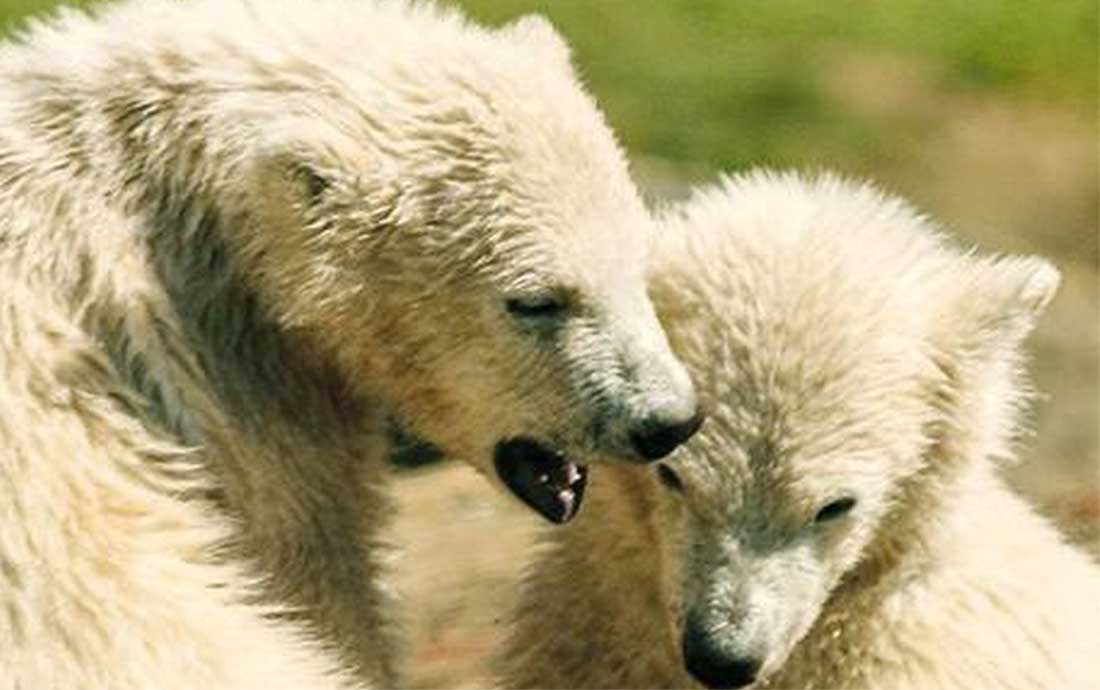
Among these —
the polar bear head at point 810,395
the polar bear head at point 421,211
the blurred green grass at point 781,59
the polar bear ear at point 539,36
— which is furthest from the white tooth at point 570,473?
the blurred green grass at point 781,59

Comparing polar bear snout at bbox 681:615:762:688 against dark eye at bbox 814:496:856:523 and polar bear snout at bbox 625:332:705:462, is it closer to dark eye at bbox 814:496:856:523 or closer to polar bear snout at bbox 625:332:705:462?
dark eye at bbox 814:496:856:523

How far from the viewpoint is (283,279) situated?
4844 millimetres

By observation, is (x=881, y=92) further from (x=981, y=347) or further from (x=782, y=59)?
(x=981, y=347)

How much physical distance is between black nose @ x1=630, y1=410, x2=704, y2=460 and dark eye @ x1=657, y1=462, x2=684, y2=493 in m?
0.68

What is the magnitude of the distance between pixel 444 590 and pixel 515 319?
10.9 ft

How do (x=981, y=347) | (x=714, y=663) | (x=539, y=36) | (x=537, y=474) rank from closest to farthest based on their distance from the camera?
(x=537, y=474) < (x=539, y=36) < (x=714, y=663) < (x=981, y=347)

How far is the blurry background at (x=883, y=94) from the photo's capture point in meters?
14.1

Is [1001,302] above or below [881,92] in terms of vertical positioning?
below

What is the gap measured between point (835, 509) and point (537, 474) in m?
0.83

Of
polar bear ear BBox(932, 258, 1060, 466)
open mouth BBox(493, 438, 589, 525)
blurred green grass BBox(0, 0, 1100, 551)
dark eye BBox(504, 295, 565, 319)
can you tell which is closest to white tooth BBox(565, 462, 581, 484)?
open mouth BBox(493, 438, 589, 525)

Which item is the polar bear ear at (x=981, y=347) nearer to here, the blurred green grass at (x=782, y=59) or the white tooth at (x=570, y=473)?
the white tooth at (x=570, y=473)

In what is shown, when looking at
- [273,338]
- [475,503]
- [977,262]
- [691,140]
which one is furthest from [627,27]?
[273,338]

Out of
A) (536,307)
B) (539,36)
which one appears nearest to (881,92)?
(539,36)

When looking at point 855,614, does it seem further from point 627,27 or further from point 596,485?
point 627,27
